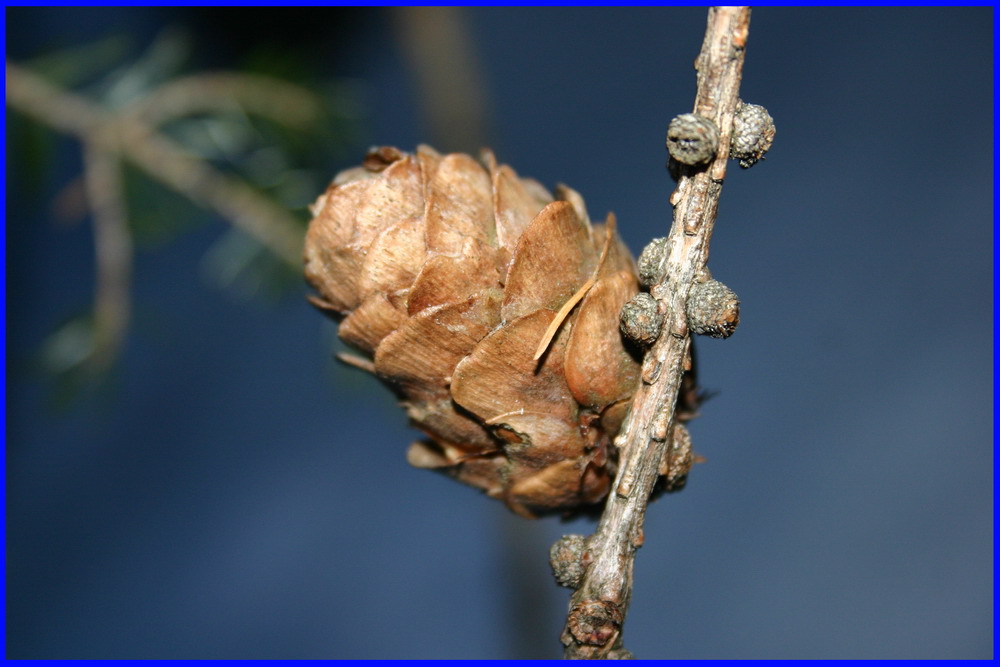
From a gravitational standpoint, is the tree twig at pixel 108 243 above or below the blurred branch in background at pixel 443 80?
below

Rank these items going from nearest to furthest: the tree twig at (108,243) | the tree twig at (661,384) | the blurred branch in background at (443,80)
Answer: the tree twig at (661,384) < the tree twig at (108,243) < the blurred branch in background at (443,80)

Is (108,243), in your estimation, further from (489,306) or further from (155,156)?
(489,306)

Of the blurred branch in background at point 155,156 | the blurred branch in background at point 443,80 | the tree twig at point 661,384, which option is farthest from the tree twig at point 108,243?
the tree twig at point 661,384

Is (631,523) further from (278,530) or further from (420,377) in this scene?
(278,530)

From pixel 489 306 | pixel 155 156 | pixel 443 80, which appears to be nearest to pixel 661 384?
pixel 489 306

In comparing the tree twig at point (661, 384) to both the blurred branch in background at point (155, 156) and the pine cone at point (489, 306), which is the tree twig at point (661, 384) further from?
the blurred branch in background at point (155, 156)

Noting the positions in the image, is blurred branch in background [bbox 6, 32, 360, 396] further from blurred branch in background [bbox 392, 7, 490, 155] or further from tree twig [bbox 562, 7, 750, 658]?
tree twig [bbox 562, 7, 750, 658]
